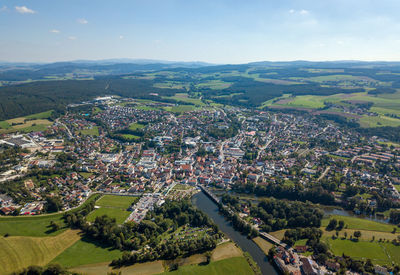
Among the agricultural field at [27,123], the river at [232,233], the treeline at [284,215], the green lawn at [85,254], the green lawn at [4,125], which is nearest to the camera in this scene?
the green lawn at [85,254]

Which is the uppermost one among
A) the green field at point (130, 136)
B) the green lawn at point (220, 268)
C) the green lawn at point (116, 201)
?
the green field at point (130, 136)

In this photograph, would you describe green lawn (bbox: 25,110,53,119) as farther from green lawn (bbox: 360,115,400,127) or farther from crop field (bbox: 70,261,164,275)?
green lawn (bbox: 360,115,400,127)

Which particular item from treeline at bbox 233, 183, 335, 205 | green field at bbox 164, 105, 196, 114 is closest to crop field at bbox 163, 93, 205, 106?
green field at bbox 164, 105, 196, 114

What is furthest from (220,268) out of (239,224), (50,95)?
(50,95)

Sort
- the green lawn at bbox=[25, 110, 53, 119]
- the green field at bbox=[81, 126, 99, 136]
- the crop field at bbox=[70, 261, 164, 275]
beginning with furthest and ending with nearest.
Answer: the green lawn at bbox=[25, 110, 53, 119], the green field at bbox=[81, 126, 99, 136], the crop field at bbox=[70, 261, 164, 275]

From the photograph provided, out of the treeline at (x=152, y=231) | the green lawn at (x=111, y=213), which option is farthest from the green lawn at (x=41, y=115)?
the green lawn at (x=111, y=213)

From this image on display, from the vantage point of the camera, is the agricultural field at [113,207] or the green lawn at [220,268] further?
the agricultural field at [113,207]

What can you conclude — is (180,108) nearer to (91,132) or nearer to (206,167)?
(91,132)

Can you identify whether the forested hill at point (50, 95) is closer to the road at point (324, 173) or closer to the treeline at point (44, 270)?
the treeline at point (44, 270)
